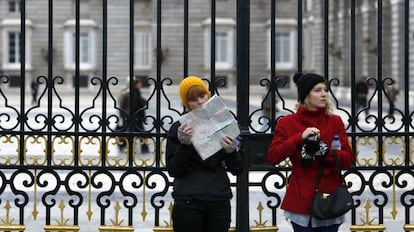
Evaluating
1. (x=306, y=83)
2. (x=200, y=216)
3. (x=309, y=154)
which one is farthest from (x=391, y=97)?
(x=200, y=216)

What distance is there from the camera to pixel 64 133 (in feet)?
23.9

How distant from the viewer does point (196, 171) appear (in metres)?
5.60

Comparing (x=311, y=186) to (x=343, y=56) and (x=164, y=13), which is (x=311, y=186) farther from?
(x=164, y=13)

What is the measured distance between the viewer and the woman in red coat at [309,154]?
5496 millimetres

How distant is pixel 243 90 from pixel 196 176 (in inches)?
72.1

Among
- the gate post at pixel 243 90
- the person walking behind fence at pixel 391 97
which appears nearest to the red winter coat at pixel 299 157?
the gate post at pixel 243 90

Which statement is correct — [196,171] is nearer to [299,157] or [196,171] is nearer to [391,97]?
[299,157]

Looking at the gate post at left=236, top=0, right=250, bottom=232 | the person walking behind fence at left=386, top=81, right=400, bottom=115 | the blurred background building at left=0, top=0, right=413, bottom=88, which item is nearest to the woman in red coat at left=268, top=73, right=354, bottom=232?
the gate post at left=236, top=0, right=250, bottom=232

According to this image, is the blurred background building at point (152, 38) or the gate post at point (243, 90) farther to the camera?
the blurred background building at point (152, 38)

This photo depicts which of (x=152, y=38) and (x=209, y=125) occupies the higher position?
(x=152, y=38)

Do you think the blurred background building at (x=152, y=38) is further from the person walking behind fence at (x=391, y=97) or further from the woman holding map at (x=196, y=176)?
the woman holding map at (x=196, y=176)

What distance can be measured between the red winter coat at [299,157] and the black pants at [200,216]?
0.44 metres

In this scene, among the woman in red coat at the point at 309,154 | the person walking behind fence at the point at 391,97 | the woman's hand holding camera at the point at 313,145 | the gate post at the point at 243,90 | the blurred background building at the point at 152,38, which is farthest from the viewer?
the blurred background building at the point at 152,38

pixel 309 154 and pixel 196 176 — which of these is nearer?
pixel 309 154
